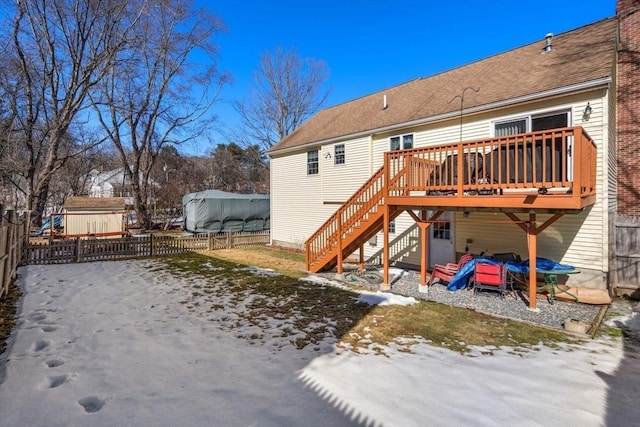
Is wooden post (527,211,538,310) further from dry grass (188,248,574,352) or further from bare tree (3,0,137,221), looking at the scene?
bare tree (3,0,137,221)

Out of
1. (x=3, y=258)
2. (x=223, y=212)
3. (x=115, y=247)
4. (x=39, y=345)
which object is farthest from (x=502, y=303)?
(x=223, y=212)

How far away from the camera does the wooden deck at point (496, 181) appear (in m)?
6.00

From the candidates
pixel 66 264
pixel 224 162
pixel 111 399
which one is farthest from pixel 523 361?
pixel 224 162

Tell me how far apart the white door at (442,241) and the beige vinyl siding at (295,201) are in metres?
4.28

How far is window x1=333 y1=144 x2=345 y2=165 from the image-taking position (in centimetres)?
1340

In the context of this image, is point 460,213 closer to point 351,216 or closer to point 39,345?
point 351,216

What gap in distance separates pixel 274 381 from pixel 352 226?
20.0ft

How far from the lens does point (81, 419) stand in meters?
2.99

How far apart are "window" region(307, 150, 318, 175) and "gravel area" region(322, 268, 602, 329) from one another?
6.48 metres

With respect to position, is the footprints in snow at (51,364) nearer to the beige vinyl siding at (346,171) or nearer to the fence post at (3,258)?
the fence post at (3,258)

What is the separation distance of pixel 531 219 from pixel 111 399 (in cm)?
716

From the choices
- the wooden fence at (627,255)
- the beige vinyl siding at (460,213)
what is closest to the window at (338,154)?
the beige vinyl siding at (460,213)

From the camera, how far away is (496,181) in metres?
7.09

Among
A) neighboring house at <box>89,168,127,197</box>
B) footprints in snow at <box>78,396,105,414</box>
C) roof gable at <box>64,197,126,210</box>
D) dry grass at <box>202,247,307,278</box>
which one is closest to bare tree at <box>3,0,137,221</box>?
roof gable at <box>64,197,126,210</box>
